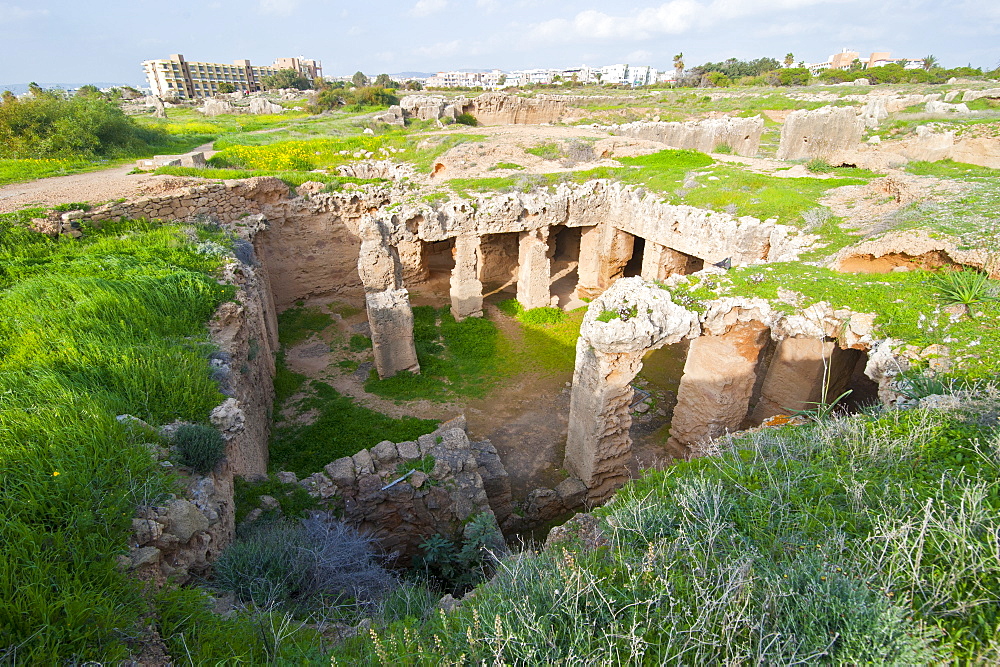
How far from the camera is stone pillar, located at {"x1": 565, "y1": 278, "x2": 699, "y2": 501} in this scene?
6828 millimetres

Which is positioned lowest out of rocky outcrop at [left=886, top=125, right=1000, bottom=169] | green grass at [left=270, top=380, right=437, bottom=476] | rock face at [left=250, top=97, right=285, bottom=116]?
green grass at [left=270, top=380, right=437, bottom=476]

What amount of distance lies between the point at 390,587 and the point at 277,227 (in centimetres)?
1209

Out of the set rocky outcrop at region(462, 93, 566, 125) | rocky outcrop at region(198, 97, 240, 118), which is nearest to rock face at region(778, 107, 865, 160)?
rocky outcrop at region(462, 93, 566, 125)

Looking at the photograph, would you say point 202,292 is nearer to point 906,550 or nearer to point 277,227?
point 277,227

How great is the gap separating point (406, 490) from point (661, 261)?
9064mm

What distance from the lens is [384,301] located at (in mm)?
10844

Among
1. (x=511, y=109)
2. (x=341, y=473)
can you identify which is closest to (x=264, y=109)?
(x=511, y=109)

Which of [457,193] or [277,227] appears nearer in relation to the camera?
[457,193]

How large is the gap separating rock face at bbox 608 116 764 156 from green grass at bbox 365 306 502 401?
42.4ft

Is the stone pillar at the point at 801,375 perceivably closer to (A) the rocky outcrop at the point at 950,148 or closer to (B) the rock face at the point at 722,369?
(B) the rock face at the point at 722,369

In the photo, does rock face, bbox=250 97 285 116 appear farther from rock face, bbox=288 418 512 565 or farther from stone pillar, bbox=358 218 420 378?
rock face, bbox=288 418 512 565

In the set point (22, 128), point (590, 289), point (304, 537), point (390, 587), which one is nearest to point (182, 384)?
point (304, 537)

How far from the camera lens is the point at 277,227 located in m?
14.1

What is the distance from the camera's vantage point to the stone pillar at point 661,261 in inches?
495
